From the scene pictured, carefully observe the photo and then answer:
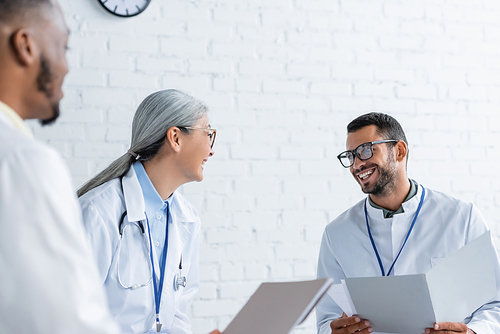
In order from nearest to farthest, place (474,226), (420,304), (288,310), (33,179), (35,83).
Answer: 1. (33,179)
2. (35,83)
3. (288,310)
4. (420,304)
5. (474,226)

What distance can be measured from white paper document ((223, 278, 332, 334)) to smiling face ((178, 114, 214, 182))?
0.69 m

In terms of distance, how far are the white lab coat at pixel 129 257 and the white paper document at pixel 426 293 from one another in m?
0.65

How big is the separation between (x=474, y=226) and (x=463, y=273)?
0.50 meters

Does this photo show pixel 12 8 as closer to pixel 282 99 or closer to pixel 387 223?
pixel 387 223

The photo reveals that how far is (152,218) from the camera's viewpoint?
200 centimetres

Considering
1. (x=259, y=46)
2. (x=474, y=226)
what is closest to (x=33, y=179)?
(x=474, y=226)

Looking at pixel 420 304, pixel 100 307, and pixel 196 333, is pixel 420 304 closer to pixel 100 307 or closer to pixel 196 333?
pixel 100 307

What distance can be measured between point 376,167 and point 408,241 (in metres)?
0.35

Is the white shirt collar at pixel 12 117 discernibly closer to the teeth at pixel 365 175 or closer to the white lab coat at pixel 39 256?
the white lab coat at pixel 39 256

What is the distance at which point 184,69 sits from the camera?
2703 mm

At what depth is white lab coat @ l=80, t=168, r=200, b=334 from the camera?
1736mm

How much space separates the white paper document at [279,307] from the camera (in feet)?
3.91

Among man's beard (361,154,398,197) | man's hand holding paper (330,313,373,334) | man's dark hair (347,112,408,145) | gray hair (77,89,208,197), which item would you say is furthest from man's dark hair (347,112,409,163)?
man's hand holding paper (330,313,373,334)

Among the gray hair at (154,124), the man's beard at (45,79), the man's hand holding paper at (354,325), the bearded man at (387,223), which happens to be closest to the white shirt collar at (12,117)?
the man's beard at (45,79)
